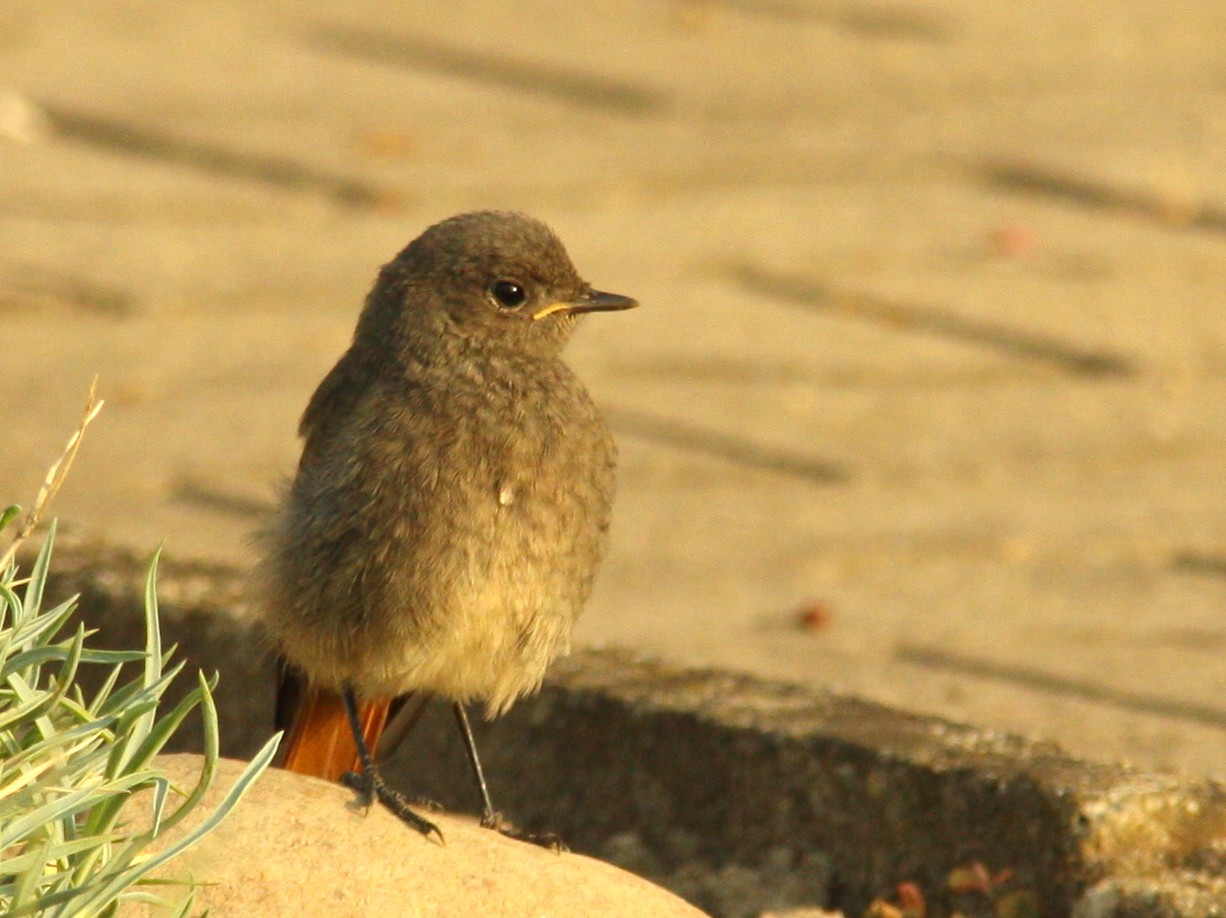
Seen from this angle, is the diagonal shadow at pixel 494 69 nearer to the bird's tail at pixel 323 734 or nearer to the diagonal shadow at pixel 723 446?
the diagonal shadow at pixel 723 446

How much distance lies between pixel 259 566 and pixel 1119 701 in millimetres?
2143

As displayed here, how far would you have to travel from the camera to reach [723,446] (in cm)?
720

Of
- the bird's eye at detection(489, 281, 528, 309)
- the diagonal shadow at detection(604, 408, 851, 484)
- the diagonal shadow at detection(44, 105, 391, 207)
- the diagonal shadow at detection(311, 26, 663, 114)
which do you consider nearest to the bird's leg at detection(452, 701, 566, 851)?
the bird's eye at detection(489, 281, 528, 309)

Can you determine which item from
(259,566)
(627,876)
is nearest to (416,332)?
(259,566)

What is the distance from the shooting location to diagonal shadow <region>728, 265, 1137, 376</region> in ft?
26.2

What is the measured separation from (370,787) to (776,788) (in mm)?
803

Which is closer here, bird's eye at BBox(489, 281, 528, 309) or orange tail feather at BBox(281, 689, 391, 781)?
orange tail feather at BBox(281, 689, 391, 781)

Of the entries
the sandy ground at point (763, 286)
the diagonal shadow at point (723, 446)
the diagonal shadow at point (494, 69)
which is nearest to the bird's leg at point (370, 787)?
the sandy ground at point (763, 286)

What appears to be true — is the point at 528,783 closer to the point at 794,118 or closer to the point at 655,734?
the point at 655,734

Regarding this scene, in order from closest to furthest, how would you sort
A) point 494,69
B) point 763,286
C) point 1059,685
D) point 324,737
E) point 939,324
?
point 324,737
point 1059,685
point 939,324
point 763,286
point 494,69

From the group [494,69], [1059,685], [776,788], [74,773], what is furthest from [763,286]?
[74,773]

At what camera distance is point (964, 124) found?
10.2 metres

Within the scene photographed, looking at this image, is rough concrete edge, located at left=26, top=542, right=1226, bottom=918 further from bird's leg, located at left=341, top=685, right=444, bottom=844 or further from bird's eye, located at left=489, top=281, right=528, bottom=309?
bird's eye, located at left=489, top=281, right=528, bottom=309

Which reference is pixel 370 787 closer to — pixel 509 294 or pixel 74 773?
pixel 74 773
